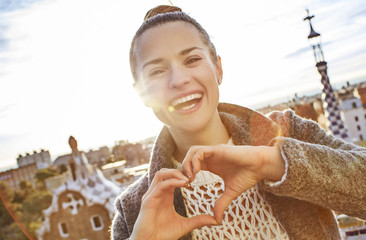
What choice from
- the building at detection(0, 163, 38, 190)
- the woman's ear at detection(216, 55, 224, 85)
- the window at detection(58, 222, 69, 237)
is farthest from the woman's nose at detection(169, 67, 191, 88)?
the building at detection(0, 163, 38, 190)

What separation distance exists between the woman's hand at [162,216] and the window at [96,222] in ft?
35.5

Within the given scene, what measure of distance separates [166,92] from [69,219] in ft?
37.9

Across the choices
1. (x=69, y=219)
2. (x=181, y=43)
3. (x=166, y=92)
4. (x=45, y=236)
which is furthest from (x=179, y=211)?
(x=45, y=236)

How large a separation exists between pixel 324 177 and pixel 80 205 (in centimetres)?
1150

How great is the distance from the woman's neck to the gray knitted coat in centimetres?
6

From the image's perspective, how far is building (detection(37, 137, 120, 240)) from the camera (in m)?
11.5

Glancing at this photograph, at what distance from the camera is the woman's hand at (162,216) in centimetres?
160

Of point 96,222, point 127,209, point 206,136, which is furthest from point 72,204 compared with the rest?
point 206,136

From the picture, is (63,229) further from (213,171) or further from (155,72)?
(213,171)

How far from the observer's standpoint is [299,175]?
1.52 meters

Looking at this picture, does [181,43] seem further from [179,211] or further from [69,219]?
[69,219]

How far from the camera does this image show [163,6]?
2242mm

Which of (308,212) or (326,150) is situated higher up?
(326,150)

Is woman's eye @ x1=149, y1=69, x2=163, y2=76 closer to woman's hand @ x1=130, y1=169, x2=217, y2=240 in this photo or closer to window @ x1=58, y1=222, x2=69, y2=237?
woman's hand @ x1=130, y1=169, x2=217, y2=240
